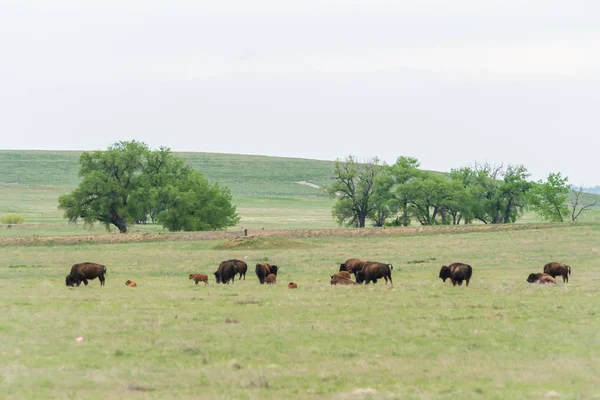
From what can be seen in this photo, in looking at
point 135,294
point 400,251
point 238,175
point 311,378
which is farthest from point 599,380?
point 238,175

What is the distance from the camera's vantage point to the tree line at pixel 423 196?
296ft

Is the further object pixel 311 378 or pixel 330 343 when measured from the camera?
pixel 330 343

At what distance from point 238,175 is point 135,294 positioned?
16982 centimetres

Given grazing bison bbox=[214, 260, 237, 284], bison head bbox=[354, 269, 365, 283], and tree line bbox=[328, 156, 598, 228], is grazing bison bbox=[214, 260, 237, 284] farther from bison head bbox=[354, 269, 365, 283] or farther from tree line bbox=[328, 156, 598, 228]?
tree line bbox=[328, 156, 598, 228]

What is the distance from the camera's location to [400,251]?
51.2 m

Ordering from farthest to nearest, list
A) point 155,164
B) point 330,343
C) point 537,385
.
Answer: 1. point 155,164
2. point 330,343
3. point 537,385

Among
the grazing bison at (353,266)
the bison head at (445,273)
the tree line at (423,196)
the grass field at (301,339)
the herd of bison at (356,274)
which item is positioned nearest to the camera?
the grass field at (301,339)

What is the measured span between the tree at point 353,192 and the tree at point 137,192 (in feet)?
48.2

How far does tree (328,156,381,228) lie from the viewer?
9181cm

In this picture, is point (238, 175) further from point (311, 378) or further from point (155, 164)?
point (311, 378)

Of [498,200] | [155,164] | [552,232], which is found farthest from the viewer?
[498,200]

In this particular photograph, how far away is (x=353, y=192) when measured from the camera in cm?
9306

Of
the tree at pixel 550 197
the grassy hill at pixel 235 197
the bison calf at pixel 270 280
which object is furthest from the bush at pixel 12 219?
the bison calf at pixel 270 280

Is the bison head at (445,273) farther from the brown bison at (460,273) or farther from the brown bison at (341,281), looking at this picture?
the brown bison at (341,281)
